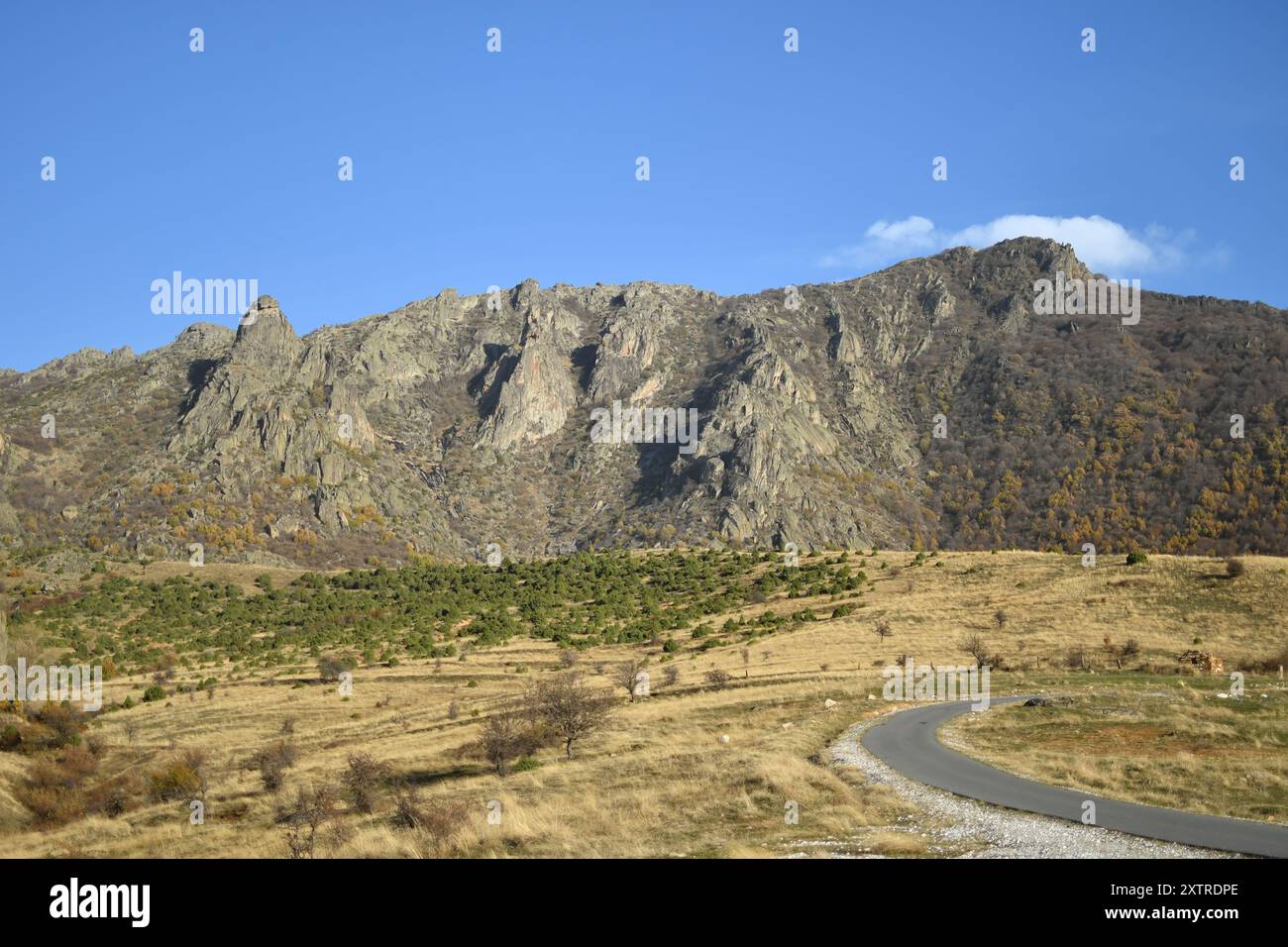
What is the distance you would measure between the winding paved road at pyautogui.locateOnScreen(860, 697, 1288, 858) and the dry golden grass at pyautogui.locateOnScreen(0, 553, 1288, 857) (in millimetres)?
2061

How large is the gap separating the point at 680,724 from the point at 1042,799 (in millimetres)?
17397

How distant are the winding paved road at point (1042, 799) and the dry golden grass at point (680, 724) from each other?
2061 mm

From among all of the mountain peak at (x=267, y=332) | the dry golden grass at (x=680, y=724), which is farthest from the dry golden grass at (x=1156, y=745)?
the mountain peak at (x=267, y=332)

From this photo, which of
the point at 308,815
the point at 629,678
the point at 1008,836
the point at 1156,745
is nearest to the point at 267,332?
the point at 629,678

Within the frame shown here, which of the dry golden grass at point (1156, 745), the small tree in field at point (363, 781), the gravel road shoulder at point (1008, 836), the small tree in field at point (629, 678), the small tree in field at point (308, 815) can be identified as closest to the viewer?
the gravel road shoulder at point (1008, 836)

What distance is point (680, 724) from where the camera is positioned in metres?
35.0

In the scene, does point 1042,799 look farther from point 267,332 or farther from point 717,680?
point 267,332

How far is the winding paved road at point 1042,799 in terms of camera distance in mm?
15250

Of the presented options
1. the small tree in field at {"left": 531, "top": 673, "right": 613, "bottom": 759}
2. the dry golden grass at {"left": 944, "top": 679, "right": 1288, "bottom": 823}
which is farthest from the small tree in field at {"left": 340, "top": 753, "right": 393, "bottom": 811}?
the dry golden grass at {"left": 944, "top": 679, "right": 1288, "bottom": 823}

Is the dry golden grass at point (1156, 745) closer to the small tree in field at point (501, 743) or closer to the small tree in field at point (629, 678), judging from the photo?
the small tree in field at point (501, 743)

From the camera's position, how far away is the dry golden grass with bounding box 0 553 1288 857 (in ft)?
63.7
